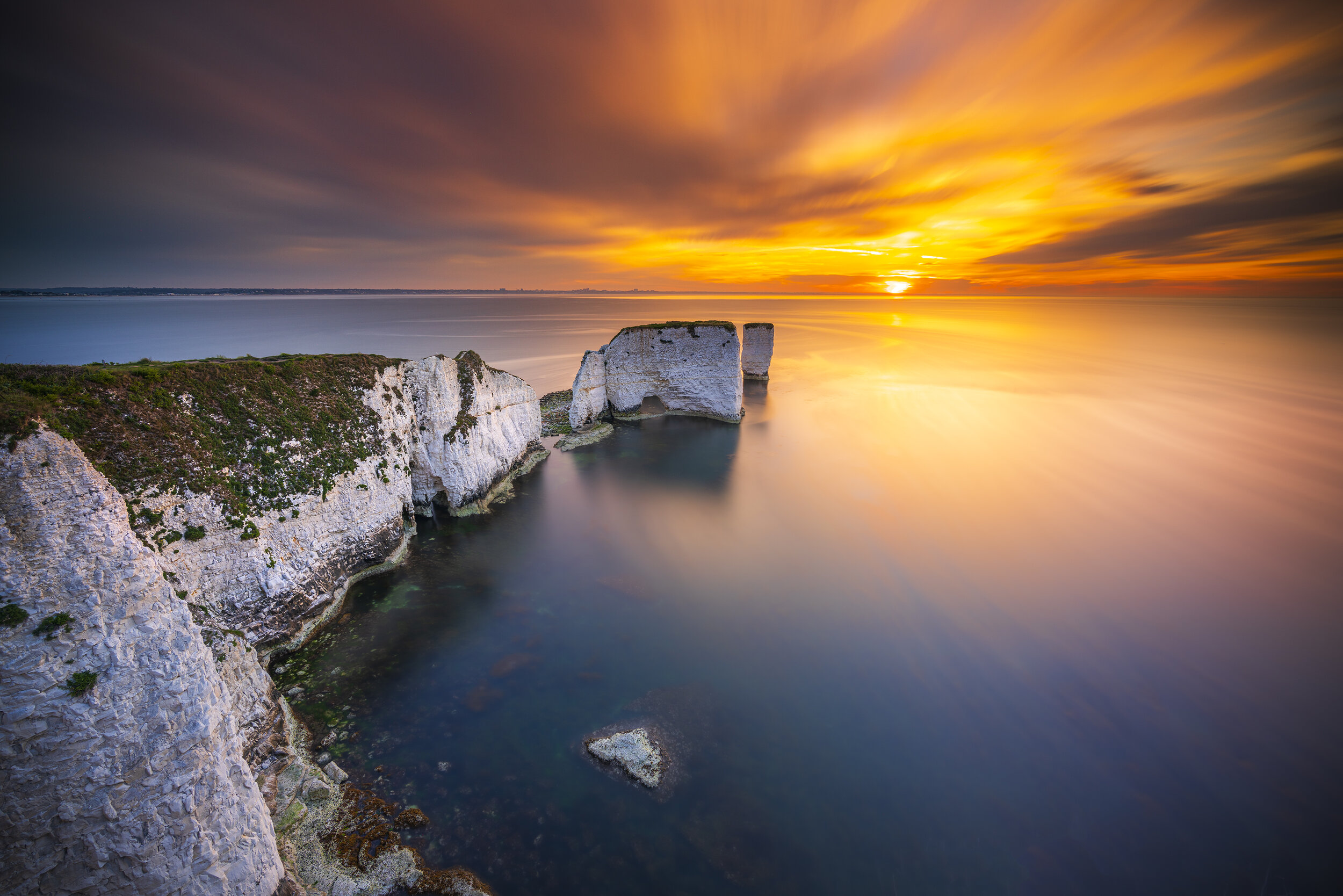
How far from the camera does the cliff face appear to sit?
3492 millimetres

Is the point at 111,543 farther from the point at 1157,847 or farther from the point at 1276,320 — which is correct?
the point at 1276,320

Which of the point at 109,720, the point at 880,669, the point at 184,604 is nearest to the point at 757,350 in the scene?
the point at 880,669

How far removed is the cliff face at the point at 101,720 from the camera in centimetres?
349

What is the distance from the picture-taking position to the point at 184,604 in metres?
Answer: 4.37

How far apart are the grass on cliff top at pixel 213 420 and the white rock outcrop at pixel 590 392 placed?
34.4 feet

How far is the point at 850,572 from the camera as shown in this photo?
11.0 meters

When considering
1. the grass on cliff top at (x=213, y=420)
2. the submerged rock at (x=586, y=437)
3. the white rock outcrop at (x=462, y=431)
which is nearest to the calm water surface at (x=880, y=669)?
the submerged rock at (x=586, y=437)

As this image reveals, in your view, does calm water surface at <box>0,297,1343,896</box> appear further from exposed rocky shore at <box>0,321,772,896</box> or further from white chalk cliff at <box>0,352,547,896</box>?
white chalk cliff at <box>0,352,547,896</box>

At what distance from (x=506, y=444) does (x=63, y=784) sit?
1199 centimetres

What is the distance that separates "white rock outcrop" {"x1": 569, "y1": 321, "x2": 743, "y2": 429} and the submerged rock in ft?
2.05

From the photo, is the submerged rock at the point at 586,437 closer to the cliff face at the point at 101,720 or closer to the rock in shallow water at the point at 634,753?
the rock in shallow water at the point at 634,753

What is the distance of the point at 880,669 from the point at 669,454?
39.1 feet

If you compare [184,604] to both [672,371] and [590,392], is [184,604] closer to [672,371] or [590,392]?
[590,392]

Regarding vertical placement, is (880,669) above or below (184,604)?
below
